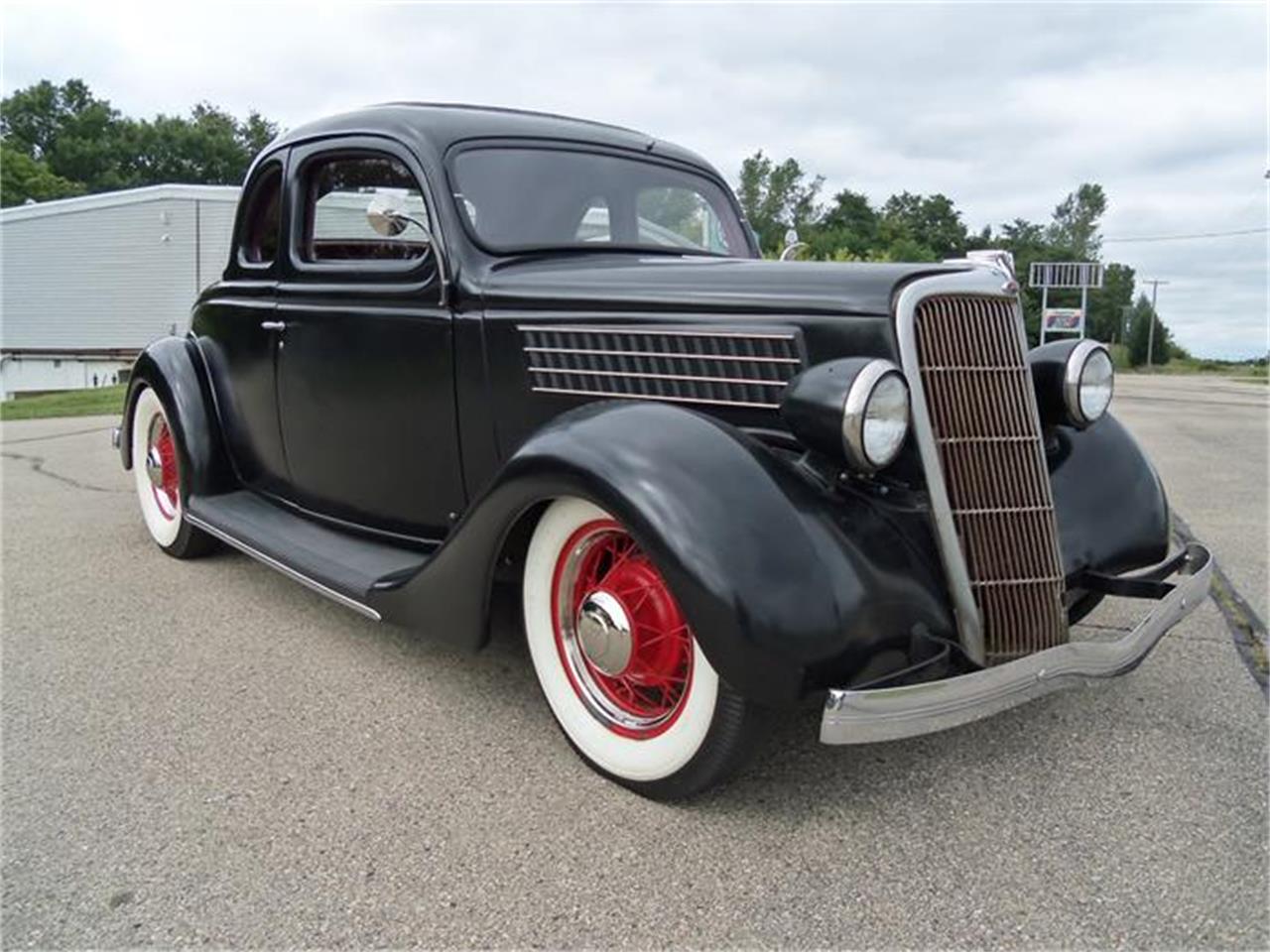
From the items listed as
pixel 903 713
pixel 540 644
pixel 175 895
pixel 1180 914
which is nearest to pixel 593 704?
pixel 540 644

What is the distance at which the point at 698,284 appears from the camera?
8.62 feet

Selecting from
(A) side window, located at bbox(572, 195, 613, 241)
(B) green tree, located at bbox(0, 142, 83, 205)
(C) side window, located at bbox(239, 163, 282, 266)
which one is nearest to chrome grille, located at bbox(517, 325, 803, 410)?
(A) side window, located at bbox(572, 195, 613, 241)

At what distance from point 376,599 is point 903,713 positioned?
1632 mm

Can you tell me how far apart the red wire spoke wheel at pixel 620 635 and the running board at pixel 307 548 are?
596 mm

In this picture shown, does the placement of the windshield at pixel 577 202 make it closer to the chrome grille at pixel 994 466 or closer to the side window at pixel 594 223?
the side window at pixel 594 223

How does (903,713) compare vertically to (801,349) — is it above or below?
below

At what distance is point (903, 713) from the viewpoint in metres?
1.93

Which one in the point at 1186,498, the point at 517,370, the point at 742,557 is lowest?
the point at 1186,498

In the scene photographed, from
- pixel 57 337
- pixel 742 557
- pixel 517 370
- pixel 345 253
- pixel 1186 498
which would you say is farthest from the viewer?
pixel 57 337

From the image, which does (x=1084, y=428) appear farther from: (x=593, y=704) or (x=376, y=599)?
(x=376, y=599)

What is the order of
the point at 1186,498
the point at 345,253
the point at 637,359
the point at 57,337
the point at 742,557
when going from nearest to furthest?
the point at 742,557
the point at 637,359
the point at 345,253
the point at 1186,498
the point at 57,337

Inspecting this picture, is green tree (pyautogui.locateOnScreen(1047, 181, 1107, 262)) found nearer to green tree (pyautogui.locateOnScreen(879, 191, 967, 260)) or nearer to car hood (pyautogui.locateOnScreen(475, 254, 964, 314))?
green tree (pyautogui.locateOnScreen(879, 191, 967, 260))

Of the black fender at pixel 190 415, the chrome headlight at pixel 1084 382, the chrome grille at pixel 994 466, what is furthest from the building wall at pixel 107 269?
the chrome grille at pixel 994 466

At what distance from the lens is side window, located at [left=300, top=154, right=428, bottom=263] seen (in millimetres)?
3455
